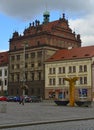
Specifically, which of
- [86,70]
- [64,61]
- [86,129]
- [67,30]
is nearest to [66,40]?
[67,30]

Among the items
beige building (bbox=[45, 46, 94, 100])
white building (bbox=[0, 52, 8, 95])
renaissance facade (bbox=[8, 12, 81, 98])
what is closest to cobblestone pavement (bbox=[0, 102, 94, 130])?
beige building (bbox=[45, 46, 94, 100])

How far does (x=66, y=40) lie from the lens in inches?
4547

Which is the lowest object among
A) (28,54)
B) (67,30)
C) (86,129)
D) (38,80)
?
(86,129)

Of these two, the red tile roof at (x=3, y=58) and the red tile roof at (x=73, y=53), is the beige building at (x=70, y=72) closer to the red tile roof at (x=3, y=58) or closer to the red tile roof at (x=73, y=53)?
the red tile roof at (x=73, y=53)

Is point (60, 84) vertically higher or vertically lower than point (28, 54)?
lower

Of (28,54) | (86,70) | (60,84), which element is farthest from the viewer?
(28,54)

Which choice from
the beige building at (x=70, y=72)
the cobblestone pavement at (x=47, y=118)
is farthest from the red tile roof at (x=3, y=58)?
the cobblestone pavement at (x=47, y=118)

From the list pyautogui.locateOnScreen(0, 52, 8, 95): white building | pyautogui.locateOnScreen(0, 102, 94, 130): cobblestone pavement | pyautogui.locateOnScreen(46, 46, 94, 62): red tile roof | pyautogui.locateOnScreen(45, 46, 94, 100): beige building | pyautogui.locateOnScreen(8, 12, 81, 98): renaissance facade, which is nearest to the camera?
pyautogui.locateOnScreen(0, 102, 94, 130): cobblestone pavement

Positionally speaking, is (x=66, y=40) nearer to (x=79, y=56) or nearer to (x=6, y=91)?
(x=79, y=56)

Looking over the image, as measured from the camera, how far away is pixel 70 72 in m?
104

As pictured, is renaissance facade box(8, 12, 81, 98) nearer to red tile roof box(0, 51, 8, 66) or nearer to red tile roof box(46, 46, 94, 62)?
red tile roof box(46, 46, 94, 62)

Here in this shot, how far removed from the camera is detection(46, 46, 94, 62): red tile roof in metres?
102

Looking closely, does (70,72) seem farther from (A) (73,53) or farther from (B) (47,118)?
(B) (47,118)

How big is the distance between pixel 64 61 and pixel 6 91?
26.1 meters
